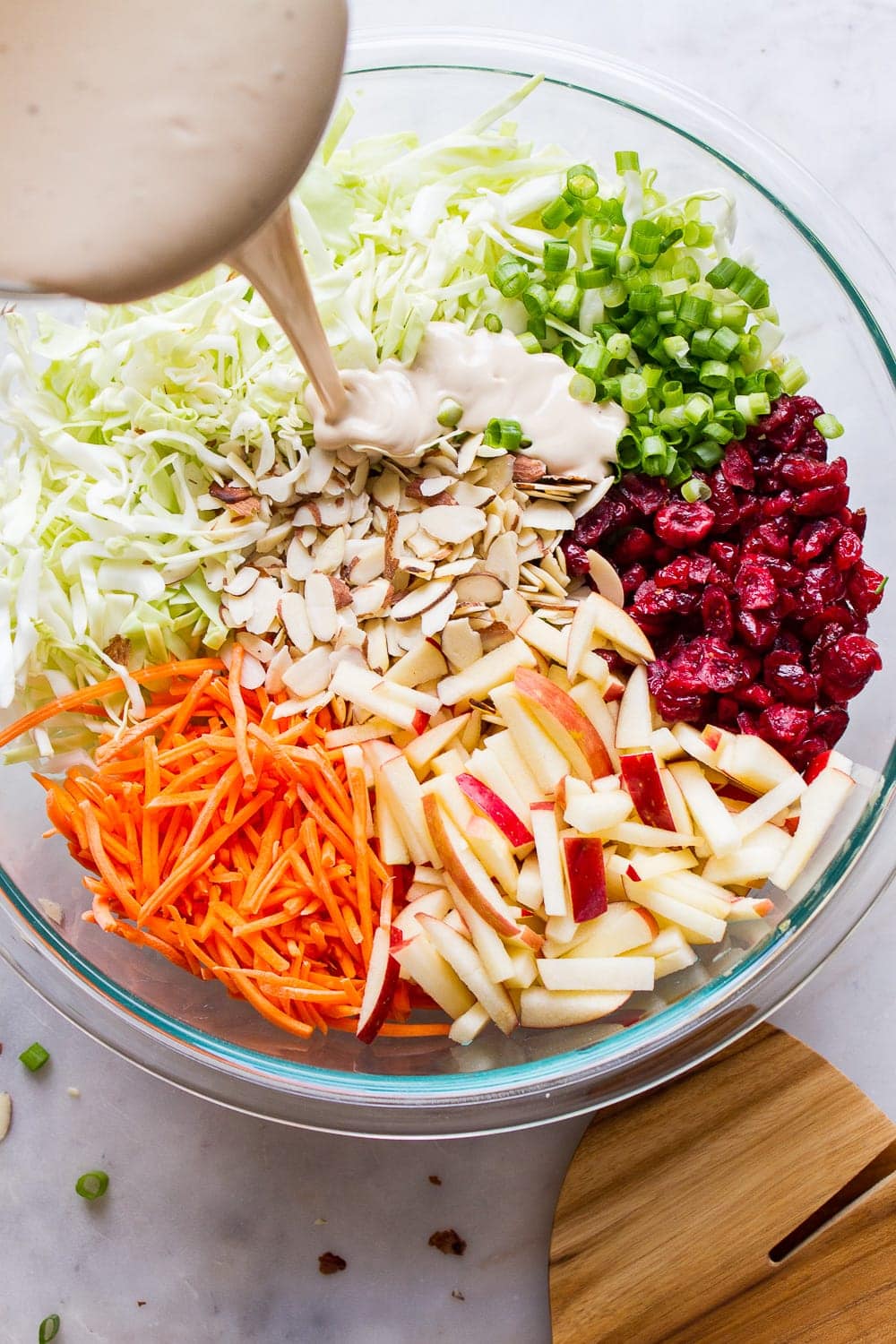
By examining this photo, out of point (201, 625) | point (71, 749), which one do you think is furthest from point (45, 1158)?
point (201, 625)

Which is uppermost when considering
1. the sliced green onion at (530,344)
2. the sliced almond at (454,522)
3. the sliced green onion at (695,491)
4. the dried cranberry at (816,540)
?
the dried cranberry at (816,540)

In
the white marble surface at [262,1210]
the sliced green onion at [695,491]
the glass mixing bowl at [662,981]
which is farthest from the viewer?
the white marble surface at [262,1210]

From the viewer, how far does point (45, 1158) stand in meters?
2.32

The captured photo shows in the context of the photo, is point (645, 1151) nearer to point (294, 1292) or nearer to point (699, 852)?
point (699, 852)

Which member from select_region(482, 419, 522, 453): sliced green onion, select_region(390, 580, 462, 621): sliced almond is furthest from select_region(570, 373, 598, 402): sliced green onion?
select_region(390, 580, 462, 621): sliced almond

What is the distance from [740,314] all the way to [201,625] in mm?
1235

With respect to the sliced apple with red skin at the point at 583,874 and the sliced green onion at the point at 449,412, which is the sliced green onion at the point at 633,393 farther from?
the sliced apple with red skin at the point at 583,874

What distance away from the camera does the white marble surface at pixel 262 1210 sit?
2252 mm

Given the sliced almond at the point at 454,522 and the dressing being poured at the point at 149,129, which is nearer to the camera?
the dressing being poured at the point at 149,129

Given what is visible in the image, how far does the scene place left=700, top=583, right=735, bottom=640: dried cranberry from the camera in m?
2.05

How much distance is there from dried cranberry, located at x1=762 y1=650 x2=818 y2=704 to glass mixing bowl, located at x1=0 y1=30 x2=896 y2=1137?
0.70 feet

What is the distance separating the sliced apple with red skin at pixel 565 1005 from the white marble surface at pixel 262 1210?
473 mm

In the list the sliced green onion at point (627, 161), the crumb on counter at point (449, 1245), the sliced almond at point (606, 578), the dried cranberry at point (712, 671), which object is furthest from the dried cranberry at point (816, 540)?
the crumb on counter at point (449, 1245)

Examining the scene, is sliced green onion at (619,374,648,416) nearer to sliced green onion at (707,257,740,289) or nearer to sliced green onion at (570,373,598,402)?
sliced green onion at (570,373,598,402)
